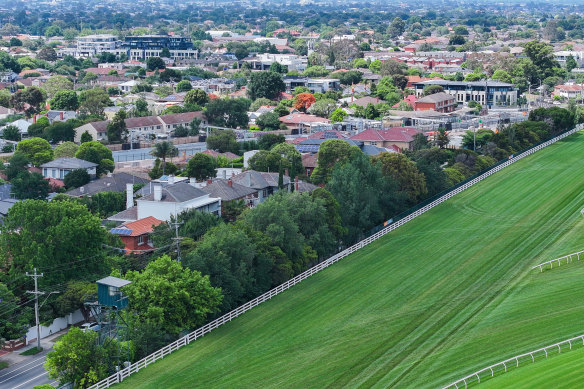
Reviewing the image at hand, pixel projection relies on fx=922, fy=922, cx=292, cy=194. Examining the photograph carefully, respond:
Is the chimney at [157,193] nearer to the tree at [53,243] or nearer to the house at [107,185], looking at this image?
the tree at [53,243]

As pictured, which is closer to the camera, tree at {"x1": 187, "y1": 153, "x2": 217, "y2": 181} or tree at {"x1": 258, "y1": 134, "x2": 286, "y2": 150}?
tree at {"x1": 187, "y1": 153, "x2": 217, "y2": 181}

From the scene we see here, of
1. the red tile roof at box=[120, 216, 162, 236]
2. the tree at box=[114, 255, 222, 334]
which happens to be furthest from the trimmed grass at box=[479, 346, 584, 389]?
the red tile roof at box=[120, 216, 162, 236]

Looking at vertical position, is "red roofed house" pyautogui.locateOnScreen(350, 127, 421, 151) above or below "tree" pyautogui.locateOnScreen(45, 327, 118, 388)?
above

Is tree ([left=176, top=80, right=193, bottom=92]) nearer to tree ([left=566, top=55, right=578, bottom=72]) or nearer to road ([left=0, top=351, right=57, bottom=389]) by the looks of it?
tree ([left=566, top=55, right=578, bottom=72])

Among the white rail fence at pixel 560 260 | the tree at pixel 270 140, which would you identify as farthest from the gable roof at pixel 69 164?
the white rail fence at pixel 560 260

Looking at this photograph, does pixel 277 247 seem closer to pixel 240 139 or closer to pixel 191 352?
pixel 191 352
